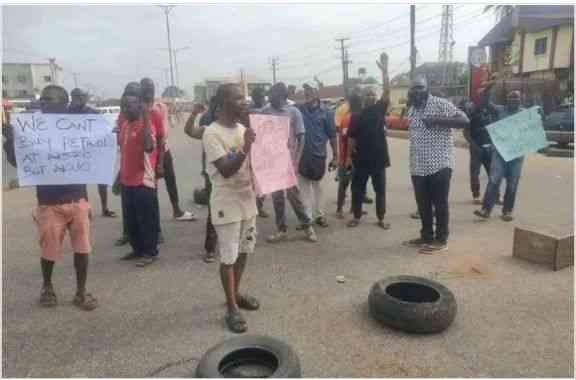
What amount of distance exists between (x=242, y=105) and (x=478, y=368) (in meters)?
2.42

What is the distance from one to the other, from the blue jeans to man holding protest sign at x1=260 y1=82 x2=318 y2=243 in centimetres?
276

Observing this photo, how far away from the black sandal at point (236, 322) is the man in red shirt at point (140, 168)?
1.82 m

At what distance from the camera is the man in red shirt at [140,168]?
4.47 meters

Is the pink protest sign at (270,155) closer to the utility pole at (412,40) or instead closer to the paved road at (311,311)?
the paved road at (311,311)

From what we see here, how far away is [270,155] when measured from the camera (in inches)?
146

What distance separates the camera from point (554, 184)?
878cm

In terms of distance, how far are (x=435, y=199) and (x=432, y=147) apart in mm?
611

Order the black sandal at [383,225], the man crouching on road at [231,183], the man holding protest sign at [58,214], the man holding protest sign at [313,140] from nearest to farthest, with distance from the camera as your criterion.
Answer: the man crouching on road at [231,183], the man holding protest sign at [58,214], the man holding protest sign at [313,140], the black sandal at [383,225]

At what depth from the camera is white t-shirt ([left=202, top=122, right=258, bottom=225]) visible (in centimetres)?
307

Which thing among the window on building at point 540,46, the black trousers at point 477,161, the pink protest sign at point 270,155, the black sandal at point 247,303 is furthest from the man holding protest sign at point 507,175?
the window on building at point 540,46

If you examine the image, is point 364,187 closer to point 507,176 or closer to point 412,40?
point 507,176

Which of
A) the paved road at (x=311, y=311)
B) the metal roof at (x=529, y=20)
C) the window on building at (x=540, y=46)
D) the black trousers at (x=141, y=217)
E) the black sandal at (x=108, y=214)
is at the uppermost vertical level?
the metal roof at (x=529, y=20)

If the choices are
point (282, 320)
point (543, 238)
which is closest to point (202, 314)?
point (282, 320)

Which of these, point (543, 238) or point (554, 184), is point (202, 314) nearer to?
point (543, 238)
